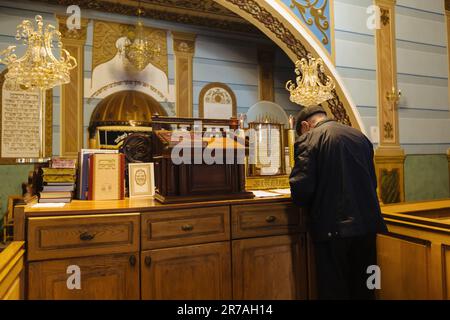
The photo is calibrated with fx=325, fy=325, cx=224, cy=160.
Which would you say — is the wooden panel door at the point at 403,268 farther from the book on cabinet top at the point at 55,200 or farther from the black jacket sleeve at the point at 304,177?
the book on cabinet top at the point at 55,200

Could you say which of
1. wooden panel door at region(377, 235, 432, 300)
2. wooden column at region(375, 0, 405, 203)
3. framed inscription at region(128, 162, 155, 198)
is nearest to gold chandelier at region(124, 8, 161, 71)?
wooden column at region(375, 0, 405, 203)

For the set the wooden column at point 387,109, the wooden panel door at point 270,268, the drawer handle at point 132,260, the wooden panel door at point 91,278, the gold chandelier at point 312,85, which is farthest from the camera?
the wooden column at point 387,109

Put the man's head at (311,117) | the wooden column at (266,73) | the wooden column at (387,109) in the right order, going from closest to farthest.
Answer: the man's head at (311,117) → the wooden column at (387,109) → the wooden column at (266,73)

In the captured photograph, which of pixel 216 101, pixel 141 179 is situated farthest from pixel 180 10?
pixel 141 179

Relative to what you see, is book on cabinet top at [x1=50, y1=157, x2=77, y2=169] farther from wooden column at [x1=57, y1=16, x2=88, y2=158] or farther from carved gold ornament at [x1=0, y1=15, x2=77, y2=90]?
wooden column at [x1=57, y1=16, x2=88, y2=158]

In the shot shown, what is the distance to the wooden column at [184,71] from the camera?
543 centimetres

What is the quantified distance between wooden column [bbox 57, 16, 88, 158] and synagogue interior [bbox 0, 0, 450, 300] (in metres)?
0.02

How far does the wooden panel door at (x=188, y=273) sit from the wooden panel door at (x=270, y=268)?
75 millimetres

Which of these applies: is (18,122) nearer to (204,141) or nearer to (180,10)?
(180,10)

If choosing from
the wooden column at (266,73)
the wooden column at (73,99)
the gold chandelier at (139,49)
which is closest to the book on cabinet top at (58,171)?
the wooden column at (73,99)

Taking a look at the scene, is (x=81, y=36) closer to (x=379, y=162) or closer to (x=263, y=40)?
(x=263, y=40)

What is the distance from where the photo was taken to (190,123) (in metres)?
1.86
